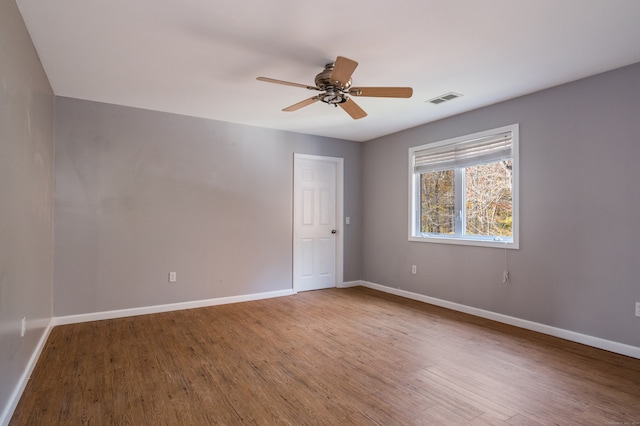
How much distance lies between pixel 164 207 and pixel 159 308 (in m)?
1.23

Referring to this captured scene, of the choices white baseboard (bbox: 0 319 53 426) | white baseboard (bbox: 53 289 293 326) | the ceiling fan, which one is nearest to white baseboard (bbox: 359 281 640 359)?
white baseboard (bbox: 53 289 293 326)

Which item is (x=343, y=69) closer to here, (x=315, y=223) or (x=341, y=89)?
(x=341, y=89)

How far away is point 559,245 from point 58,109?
5341 mm

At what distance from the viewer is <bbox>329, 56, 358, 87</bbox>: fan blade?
2.16 metres

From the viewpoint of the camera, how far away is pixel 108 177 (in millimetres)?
3820

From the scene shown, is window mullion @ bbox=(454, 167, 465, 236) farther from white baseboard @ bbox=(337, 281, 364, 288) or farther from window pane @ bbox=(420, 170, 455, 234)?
white baseboard @ bbox=(337, 281, 364, 288)

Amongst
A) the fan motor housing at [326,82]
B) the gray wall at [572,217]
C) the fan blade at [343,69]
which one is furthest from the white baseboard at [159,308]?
the fan blade at [343,69]

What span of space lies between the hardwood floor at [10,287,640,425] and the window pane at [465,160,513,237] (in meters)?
1.11

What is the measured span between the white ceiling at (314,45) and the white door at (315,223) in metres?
1.76

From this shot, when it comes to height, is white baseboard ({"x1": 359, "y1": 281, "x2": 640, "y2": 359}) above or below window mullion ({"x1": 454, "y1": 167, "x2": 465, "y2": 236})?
below

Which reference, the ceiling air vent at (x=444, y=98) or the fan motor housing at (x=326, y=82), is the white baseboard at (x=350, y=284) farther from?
the fan motor housing at (x=326, y=82)

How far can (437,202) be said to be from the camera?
15.1 feet

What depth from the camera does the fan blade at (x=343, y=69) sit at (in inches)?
→ 85.2

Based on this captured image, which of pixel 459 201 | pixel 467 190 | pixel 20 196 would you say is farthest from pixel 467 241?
pixel 20 196
